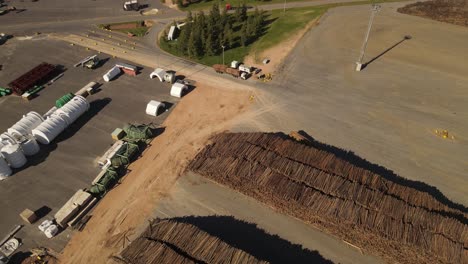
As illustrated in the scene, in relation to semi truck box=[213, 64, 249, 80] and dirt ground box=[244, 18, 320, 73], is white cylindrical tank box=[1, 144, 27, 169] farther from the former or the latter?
dirt ground box=[244, 18, 320, 73]

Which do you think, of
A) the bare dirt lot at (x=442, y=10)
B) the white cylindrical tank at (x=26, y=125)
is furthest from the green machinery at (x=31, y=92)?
the bare dirt lot at (x=442, y=10)

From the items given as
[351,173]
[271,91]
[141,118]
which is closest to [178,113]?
[141,118]

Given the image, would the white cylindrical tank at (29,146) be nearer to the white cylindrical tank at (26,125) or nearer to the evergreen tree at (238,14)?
the white cylindrical tank at (26,125)

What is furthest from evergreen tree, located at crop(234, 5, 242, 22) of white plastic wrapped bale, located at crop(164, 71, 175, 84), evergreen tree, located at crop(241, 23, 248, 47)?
white plastic wrapped bale, located at crop(164, 71, 175, 84)

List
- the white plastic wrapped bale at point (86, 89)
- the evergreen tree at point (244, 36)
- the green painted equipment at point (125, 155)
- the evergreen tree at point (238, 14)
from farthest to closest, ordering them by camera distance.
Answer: the evergreen tree at point (238, 14) → the evergreen tree at point (244, 36) → the white plastic wrapped bale at point (86, 89) → the green painted equipment at point (125, 155)

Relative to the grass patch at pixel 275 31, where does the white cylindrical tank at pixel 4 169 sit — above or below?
below

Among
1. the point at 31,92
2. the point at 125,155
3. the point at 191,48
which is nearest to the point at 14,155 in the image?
the point at 125,155

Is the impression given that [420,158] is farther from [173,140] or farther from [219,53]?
[219,53]
